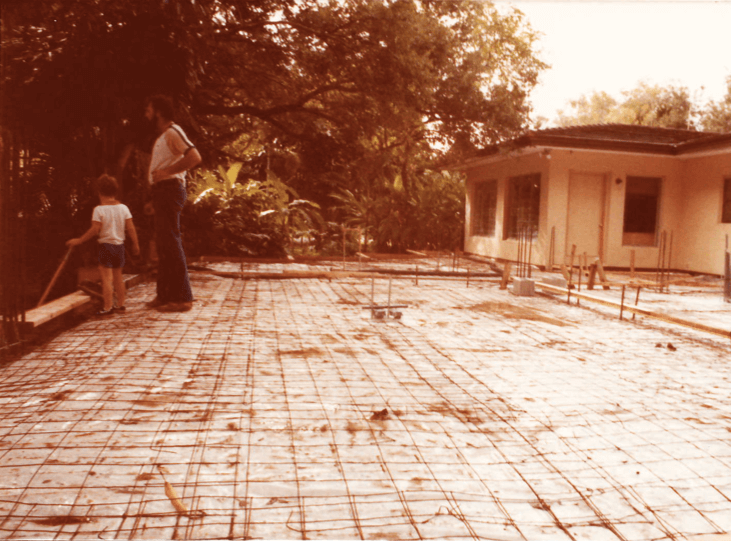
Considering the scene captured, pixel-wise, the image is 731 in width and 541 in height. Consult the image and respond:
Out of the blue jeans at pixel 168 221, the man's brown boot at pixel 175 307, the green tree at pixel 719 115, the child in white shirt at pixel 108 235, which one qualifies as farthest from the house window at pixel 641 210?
the green tree at pixel 719 115

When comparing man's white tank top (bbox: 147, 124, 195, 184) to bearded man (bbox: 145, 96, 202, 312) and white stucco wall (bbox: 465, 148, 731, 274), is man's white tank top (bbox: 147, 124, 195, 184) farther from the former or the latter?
white stucco wall (bbox: 465, 148, 731, 274)

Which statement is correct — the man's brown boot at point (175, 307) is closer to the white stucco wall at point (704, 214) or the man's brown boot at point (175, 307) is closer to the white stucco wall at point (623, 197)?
the white stucco wall at point (623, 197)

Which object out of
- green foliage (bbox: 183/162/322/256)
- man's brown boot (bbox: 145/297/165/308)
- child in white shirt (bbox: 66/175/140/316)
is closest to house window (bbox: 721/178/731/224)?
green foliage (bbox: 183/162/322/256)

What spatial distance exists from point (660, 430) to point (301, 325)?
330 cm

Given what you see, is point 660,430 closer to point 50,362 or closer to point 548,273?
point 50,362

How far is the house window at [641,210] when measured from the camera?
577 inches

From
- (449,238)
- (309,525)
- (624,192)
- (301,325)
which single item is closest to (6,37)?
(301,325)

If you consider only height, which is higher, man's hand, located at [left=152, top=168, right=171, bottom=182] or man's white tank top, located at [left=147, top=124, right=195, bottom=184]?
man's white tank top, located at [left=147, top=124, right=195, bottom=184]

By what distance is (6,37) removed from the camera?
7.84 meters

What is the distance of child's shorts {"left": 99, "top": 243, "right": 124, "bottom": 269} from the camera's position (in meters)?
5.56

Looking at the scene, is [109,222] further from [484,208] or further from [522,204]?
[484,208]

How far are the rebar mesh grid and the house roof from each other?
9.14 meters

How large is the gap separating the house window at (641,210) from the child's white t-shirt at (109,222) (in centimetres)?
1251

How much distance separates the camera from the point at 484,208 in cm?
1830
